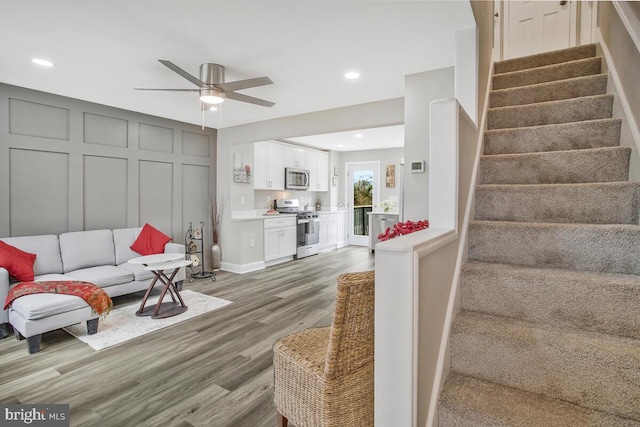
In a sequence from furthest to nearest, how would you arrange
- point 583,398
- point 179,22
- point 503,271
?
point 179,22
point 503,271
point 583,398

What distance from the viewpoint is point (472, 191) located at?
187cm

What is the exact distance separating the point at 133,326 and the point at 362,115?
3497 mm

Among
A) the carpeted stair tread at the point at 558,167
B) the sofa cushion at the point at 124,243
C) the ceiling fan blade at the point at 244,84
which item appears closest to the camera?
the carpeted stair tread at the point at 558,167

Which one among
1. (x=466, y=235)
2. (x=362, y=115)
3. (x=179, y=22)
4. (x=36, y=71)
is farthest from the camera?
(x=362, y=115)

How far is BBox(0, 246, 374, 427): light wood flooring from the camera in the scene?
1.88m

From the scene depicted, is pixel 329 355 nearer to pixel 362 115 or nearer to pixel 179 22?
pixel 179 22

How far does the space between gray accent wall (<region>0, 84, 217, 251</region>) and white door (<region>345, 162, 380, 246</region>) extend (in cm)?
394

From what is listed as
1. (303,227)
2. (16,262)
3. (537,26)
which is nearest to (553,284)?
(537,26)

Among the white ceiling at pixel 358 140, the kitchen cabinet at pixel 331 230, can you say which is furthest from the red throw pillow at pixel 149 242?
the kitchen cabinet at pixel 331 230

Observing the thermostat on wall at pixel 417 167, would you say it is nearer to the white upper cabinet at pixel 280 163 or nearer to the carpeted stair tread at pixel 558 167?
the carpeted stair tread at pixel 558 167

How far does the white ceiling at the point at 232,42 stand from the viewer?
205cm

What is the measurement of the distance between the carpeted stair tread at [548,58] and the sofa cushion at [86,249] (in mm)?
4957

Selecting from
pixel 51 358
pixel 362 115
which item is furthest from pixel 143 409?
pixel 362 115

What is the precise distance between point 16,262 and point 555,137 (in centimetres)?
476
